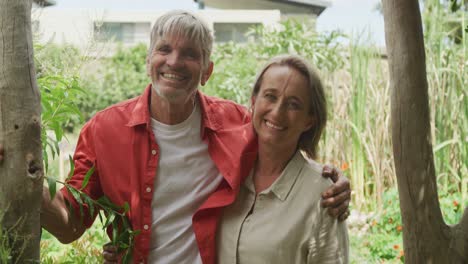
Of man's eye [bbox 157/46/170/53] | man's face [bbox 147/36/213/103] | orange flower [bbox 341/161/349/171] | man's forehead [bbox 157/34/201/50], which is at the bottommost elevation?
orange flower [bbox 341/161/349/171]

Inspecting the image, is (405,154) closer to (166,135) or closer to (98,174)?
(166,135)

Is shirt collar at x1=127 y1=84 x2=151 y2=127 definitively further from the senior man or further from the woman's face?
the woman's face

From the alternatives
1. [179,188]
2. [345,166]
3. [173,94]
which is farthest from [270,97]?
[345,166]

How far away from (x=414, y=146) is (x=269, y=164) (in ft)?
2.26

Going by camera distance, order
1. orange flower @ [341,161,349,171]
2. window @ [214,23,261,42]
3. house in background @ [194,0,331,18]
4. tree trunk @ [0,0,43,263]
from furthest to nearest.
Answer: house in background @ [194,0,331,18] < window @ [214,23,261,42] < orange flower @ [341,161,349,171] < tree trunk @ [0,0,43,263]

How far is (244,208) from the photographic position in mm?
1912

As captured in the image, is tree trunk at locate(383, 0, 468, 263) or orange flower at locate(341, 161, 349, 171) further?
orange flower at locate(341, 161, 349, 171)

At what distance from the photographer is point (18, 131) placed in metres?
1.50

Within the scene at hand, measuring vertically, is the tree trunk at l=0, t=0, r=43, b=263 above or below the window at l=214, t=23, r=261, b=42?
below

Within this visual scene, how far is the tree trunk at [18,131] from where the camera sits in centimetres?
149

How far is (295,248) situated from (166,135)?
1.88 ft

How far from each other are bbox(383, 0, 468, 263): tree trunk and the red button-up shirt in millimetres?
654

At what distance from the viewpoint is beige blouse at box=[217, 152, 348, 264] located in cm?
179

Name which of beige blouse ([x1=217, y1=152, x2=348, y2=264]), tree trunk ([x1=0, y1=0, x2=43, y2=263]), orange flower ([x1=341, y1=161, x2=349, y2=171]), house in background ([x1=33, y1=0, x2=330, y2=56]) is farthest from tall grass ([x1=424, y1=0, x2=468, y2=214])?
house in background ([x1=33, y1=0, x2=330, y2=56])
